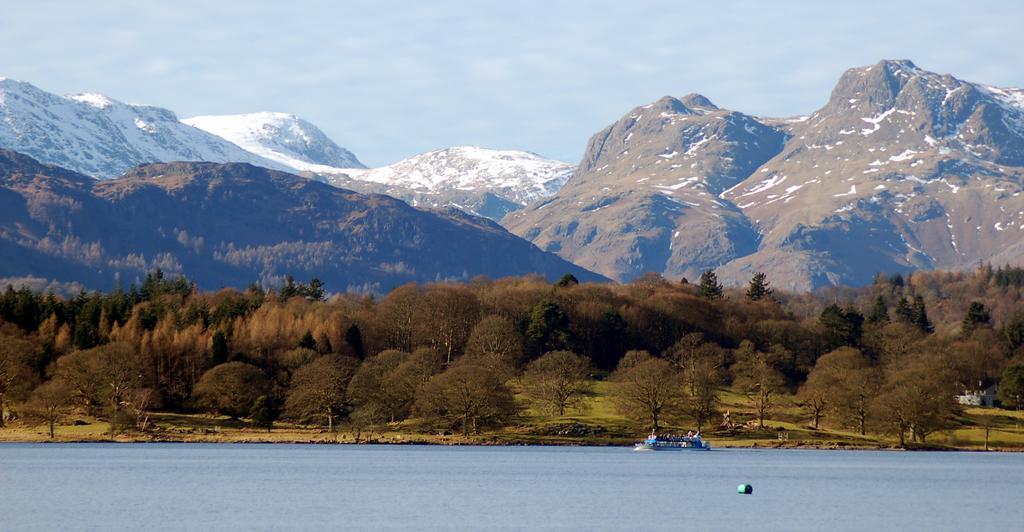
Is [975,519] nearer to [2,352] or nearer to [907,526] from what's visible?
[907,526]

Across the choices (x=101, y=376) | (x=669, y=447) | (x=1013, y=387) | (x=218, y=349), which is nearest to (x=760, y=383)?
(x=669, y=447)

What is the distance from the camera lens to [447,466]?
127062 mm

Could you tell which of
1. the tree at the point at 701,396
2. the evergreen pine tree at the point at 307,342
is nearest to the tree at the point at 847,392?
the tree at the point at 701,396

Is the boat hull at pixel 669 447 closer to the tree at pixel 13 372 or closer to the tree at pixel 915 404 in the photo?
the tree at pixel 915 404

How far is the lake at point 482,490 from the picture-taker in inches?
3268

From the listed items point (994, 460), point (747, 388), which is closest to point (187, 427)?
point (747, 388)

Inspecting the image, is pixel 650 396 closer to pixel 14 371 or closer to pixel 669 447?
pixel 669 447

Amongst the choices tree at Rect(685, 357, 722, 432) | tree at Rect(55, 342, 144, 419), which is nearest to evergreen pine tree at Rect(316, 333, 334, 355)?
tree at Rect(55, 342, 144, 419)

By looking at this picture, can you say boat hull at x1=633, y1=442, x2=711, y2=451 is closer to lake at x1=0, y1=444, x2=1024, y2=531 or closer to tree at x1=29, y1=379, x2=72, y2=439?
lake at x1=0, y1=444, x2=1024, y2=531

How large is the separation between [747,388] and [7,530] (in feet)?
422

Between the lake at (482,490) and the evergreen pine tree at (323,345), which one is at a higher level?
the evergreen pine tree at (323,345)

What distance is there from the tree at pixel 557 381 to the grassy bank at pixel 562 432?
1.65m

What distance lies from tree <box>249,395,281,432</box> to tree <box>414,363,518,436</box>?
16063 millimetres

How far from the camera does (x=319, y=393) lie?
160375mm
